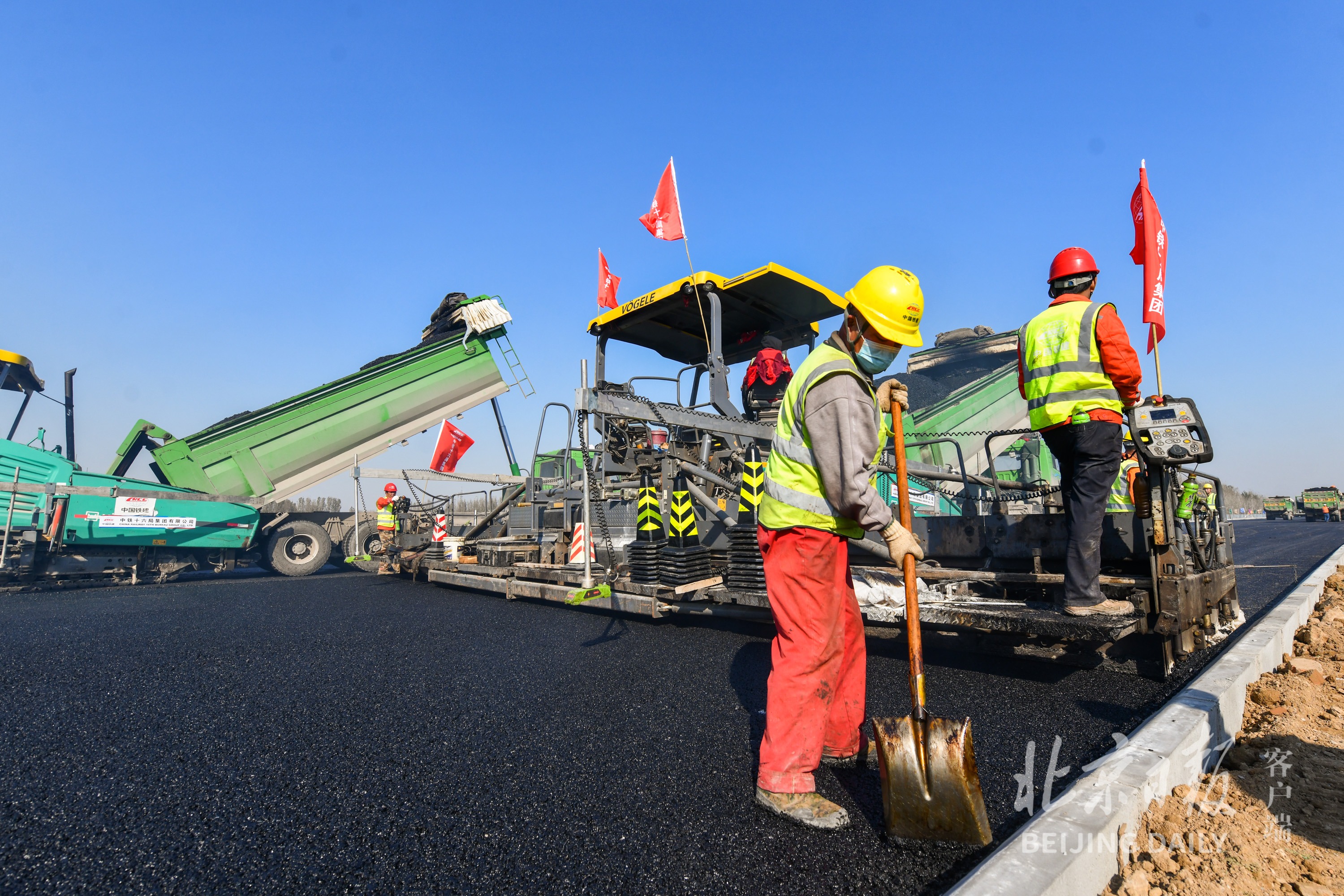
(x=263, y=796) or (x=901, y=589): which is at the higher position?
(x=901, y=589)

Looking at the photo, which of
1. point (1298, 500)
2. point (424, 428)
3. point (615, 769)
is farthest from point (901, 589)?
point (1298, 500)

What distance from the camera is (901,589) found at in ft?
11.0

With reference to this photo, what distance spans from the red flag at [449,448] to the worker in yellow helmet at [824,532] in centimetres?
998

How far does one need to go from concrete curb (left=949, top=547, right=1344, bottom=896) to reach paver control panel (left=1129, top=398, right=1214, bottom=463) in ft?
2.86

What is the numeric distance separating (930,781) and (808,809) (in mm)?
349

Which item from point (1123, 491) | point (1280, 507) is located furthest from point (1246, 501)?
point (1123, 491)

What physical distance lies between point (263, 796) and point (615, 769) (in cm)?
108

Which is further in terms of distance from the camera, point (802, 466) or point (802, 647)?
point (802, 466)

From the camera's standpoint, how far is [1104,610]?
272 cm

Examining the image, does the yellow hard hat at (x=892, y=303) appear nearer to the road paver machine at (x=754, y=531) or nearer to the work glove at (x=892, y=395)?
the work glove at (x=892, y=395)

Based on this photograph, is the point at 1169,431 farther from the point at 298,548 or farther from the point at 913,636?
the point at 298,548

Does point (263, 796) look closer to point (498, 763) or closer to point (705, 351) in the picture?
point (498, 763)

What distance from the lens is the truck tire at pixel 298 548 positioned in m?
10.1

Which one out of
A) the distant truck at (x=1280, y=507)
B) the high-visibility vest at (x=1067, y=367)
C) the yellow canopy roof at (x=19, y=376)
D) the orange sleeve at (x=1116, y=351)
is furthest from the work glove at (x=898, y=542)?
the distant truck at (x=1280, y=507)
